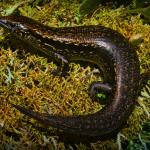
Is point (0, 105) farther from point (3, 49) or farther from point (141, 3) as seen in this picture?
point (141, 3)

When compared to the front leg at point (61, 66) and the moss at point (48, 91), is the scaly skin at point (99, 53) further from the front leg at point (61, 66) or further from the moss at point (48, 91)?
the moss at point (48, 91)

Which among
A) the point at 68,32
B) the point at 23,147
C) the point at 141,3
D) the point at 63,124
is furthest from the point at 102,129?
the point at 141,3

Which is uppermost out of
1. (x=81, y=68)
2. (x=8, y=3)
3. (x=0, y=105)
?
(x=8, y=3)

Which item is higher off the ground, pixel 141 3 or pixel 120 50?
pixel 141 3

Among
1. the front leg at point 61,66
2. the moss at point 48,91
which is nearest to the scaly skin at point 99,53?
the front leg at point 61,66

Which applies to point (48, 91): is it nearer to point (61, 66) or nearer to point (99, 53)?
point (61, 66)

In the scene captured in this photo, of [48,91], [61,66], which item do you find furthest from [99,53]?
[48,91]
